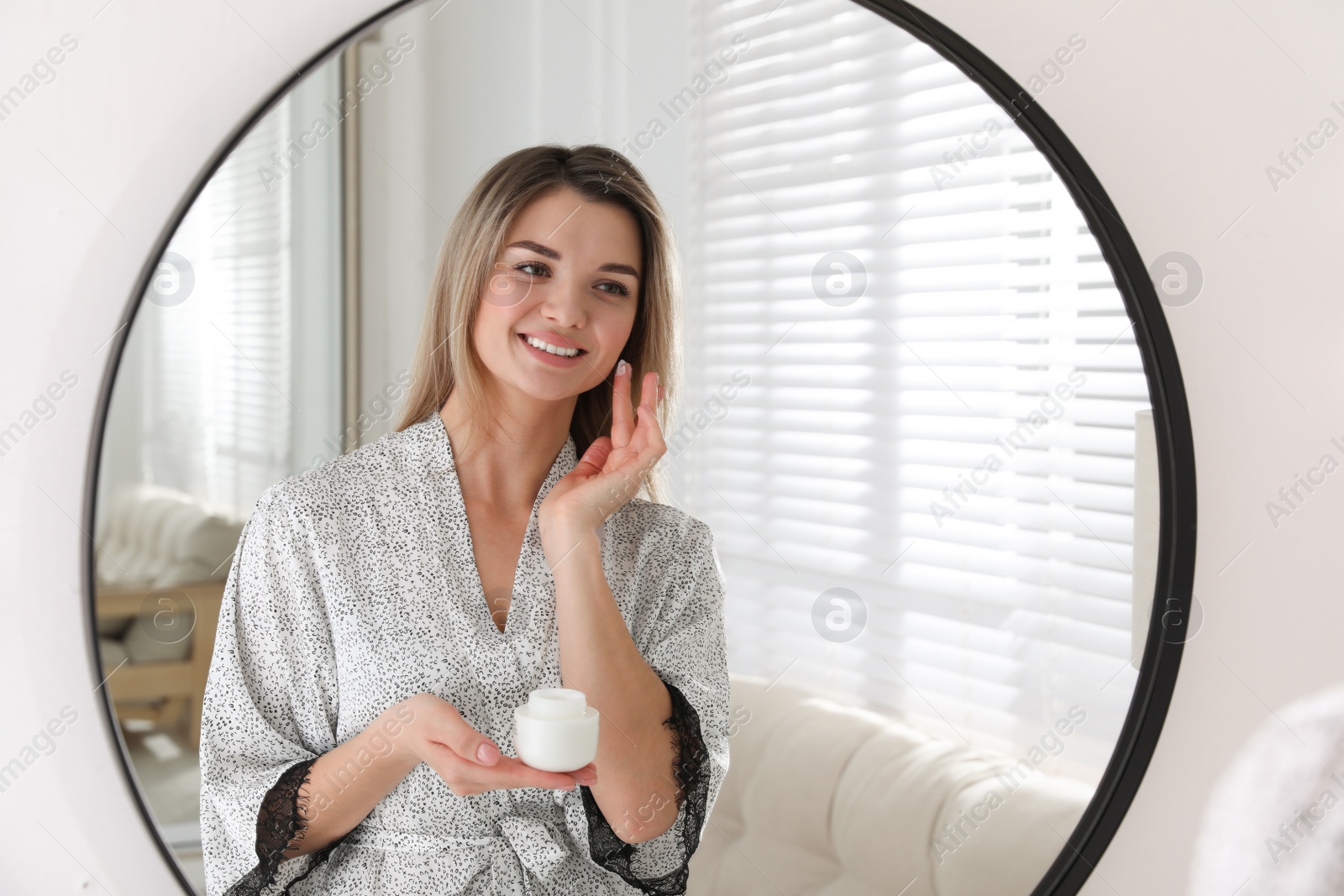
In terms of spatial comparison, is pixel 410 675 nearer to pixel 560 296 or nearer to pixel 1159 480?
pixel 560 296

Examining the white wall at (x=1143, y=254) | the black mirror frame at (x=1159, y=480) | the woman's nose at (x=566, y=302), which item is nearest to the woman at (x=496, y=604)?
the woman's nose at (x=566, y=302)

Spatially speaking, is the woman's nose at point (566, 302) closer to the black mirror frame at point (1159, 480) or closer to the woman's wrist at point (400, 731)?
the woman's wrist at point (400, 731)

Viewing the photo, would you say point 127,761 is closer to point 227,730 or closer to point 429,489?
point 227,730

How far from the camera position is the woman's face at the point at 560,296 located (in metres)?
0.68

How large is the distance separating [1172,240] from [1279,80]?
0.17 metres

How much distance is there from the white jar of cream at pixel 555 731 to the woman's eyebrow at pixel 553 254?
11.9 inches

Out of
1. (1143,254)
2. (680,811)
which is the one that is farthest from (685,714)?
(1143,254)

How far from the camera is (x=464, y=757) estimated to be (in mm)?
629

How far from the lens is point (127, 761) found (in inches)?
31.4

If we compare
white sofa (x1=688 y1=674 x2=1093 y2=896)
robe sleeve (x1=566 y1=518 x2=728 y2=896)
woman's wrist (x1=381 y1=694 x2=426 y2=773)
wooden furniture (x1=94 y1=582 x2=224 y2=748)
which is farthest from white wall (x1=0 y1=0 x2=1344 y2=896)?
robe sleeve (x1=566 y1=518 x2=728 y2=896)

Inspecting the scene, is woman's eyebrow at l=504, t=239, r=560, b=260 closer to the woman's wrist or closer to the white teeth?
the white teeth

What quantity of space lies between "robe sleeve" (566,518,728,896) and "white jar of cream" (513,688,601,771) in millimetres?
131

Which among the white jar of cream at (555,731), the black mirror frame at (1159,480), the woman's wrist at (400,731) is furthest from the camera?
the black mirror frame at (1159,480)

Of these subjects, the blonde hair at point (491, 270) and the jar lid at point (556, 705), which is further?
the blonde hair at point (491, 270)
